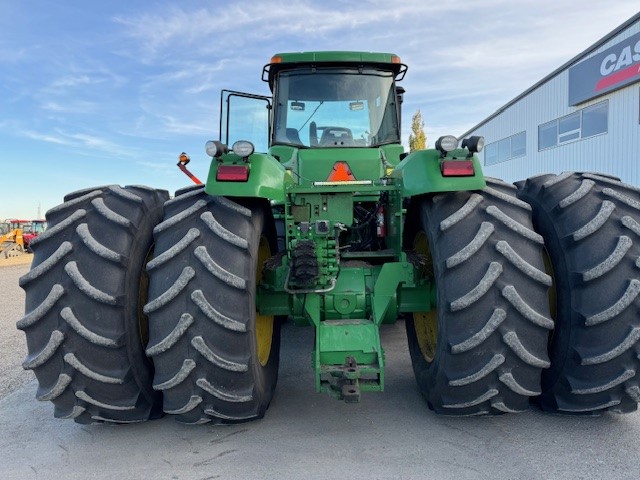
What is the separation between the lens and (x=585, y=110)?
17.0 meters

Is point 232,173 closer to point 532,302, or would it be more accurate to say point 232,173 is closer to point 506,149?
point 532,302

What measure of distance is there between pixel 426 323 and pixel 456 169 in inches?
55.5

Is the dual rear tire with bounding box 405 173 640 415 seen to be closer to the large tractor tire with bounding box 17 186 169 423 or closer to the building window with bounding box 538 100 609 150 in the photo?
the large tractor tire with bounding box 17 186 169 423

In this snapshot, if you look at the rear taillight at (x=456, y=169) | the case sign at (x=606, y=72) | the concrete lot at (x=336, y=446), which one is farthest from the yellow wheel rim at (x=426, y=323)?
the case sign at (x=606, y=72)

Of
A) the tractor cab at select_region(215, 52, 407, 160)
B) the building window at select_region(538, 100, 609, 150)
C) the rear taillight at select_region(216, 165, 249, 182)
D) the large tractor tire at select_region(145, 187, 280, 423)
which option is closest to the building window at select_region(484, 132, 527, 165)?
the building window at select_region(538, 100, 609, 150)

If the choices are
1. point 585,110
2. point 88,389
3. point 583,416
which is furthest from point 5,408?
point 585,110

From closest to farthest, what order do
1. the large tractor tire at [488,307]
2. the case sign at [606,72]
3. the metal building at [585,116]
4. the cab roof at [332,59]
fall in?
the large tractor tire at [488,307]
the cab roof at [332,59]
the case sign at [606,72]
the metal building at [585,116]

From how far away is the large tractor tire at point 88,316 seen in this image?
2812 mm

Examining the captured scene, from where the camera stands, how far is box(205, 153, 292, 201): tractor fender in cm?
286

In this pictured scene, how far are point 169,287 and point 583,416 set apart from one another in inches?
108

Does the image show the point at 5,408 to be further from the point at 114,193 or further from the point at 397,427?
the point at 397,427

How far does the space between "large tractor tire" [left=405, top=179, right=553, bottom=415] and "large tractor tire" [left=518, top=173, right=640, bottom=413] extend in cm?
26

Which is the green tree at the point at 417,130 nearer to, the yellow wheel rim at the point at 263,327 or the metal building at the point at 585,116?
the metal building at the point at 585,116

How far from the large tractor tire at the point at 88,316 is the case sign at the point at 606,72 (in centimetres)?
1582
